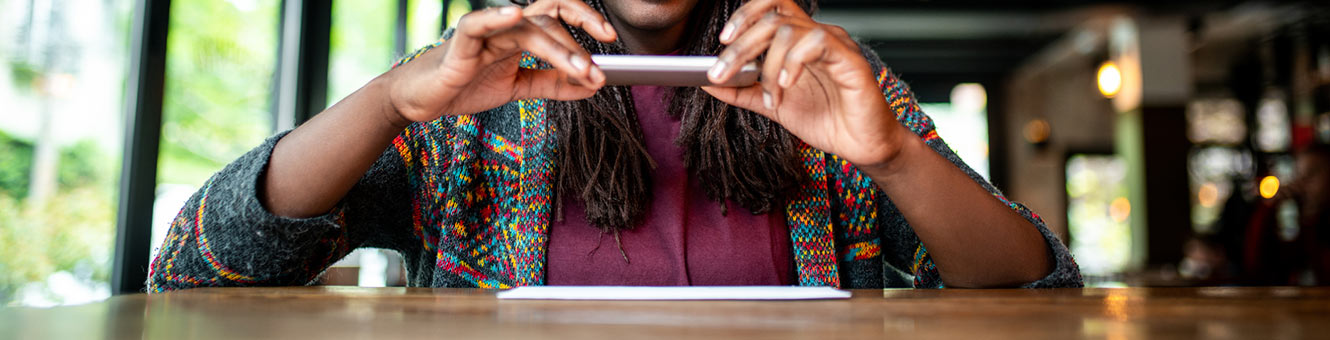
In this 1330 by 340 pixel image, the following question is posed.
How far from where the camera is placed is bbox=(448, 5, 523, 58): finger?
85 centimetres

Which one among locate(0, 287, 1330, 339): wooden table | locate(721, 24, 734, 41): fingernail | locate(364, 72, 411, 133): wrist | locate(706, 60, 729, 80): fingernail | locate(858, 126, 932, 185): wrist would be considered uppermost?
locate(721, 24, 734, 41): fingernail

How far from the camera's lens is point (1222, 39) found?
27.2 feet

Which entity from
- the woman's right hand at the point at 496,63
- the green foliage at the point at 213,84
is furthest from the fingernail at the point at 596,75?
the green foliage at the point at 213,84

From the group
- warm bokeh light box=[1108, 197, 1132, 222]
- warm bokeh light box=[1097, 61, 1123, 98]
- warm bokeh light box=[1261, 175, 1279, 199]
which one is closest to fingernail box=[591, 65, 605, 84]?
warm bokeh light box=[1261, 175, 1279, 199]

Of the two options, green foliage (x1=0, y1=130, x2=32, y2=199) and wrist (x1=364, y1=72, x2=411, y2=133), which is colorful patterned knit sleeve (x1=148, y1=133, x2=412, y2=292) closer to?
wrist (x1=364, y1=72, x2=411, y2=133)

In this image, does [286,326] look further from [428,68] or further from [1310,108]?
[1310,108]

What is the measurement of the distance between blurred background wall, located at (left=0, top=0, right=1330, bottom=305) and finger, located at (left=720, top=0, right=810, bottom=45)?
1.64ft

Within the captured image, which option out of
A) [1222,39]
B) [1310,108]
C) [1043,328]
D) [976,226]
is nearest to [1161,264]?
[1310,108]

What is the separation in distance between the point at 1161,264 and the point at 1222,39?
2.56 m

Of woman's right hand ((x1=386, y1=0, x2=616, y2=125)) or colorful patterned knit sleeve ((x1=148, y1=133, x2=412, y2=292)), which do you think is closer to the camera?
woman's right hand ((x1=386, y1=0, x2=616, y2=125))

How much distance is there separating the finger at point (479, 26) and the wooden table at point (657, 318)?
0.26m

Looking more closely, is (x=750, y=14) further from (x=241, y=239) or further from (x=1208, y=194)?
(x=1208, y=194)

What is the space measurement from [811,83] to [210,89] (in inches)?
85.5

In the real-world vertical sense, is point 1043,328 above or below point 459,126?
below
